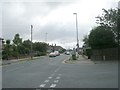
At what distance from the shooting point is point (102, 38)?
46.3m

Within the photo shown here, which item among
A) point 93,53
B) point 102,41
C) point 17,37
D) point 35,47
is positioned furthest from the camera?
point 35,47

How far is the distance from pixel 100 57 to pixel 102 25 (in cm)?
500

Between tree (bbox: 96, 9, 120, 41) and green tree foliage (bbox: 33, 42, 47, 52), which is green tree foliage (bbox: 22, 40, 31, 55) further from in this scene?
tree (bbox: 96, 9, 120, 41)

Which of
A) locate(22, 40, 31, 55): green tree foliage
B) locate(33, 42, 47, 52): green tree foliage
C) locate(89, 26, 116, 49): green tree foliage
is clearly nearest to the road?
locate(89, 26, 116, 49): green tree foliage

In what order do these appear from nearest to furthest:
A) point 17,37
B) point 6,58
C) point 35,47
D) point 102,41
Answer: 1. point 102,41
2. point 6,58
3. point 17,37
4. point 35,47

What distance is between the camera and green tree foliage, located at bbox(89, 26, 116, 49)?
46.1 m

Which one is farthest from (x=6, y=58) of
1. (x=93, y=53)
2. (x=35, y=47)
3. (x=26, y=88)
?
(x=35, y=47)

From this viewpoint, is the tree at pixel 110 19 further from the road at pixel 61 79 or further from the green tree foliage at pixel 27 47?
the green tree foliage at pixel 27 47

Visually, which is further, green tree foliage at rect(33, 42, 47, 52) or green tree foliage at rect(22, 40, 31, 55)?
green tree foliage at rect(33, 42, 47, 52)

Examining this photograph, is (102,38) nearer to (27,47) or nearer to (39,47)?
(27,47)

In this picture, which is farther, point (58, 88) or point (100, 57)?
point (100, 57)

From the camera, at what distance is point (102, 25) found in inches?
1943

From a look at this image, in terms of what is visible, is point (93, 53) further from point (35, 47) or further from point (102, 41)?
point (35, 47)

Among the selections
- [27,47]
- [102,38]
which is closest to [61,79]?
[102,38]
